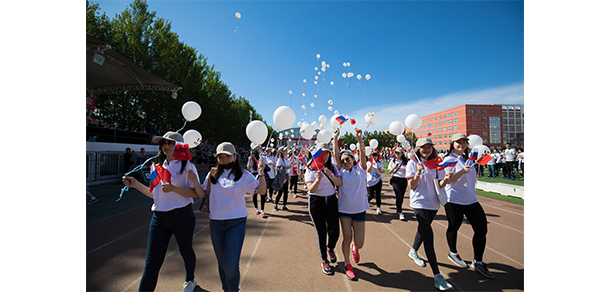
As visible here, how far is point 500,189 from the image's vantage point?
948 centimetres

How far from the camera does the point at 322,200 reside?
3.42m

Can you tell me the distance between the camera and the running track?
3.07 m

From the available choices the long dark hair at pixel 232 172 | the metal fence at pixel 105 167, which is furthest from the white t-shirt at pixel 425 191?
the metal fence at pixel 105 167

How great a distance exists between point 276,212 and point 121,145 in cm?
1228

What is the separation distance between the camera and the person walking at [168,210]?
251 cm

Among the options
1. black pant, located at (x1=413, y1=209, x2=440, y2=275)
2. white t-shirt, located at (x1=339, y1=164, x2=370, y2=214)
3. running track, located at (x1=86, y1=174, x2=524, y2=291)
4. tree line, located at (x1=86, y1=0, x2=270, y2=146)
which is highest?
tree line, located at (x1=86, y1=0, x2=270, y2=146)

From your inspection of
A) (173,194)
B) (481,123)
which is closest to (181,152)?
(173,194)

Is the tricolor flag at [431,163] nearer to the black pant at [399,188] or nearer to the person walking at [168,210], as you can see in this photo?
the black pant at [399,188]

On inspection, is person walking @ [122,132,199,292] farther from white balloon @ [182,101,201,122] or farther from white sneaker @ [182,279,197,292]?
white balloon @ [182,101,201,122]

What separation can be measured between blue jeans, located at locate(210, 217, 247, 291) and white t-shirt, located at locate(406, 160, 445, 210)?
2.38 metres

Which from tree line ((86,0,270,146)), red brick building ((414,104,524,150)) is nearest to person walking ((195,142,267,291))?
tree line ((86,0,270,146))

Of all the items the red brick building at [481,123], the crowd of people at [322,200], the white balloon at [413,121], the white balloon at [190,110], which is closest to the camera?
the crowd of people at [322,200]

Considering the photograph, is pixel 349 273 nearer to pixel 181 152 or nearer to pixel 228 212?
pixel 228 212

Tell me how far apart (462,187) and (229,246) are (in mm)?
3307
